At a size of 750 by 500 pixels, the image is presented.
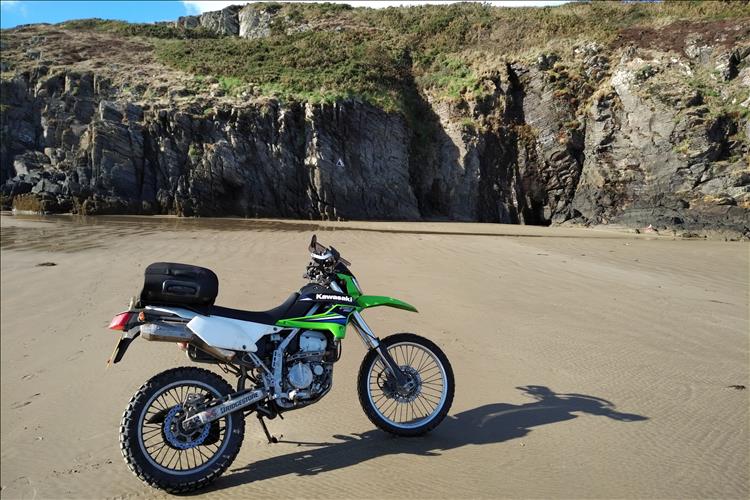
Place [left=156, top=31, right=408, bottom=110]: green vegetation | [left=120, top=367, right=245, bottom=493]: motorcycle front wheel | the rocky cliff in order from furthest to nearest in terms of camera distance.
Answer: [left=156, top=31, right=408, bottom=110]: green vegetation < the rocky cliff < [left=120, top=367, right=245, bottom=493]: motorcycle front wheel

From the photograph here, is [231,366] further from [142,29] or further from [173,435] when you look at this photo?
[142,29]

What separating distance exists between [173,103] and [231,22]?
1880 centimetres

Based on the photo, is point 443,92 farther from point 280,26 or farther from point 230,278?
point 230,278

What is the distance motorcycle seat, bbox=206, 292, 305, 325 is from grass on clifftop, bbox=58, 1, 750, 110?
2161cm

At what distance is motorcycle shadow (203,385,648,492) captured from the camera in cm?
313

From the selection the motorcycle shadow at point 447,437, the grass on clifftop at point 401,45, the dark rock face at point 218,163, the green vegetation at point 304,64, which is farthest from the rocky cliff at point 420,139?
the motorcycle shadow at point 447,437

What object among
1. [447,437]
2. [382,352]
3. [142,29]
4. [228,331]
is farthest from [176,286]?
[142,29]

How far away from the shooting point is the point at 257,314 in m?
3.42

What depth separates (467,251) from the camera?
11.7 meters

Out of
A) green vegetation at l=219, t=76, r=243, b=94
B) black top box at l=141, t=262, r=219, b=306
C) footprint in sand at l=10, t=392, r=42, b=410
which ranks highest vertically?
green vegetation at l=219, t=76, r=243, b=94

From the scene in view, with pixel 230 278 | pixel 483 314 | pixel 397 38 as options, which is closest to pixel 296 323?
pixel 483 314

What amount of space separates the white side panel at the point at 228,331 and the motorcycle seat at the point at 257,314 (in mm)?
32

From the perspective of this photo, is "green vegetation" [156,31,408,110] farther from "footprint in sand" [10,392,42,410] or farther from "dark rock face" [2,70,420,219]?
"footprint in sand" [10,392,42,410]

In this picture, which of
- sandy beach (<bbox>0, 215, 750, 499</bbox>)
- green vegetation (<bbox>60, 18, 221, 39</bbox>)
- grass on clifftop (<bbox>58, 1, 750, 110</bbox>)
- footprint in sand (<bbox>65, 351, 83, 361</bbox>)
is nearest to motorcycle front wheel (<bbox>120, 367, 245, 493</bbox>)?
sandy beach (<bbox>0, 215, 750, 499</bbox>)
